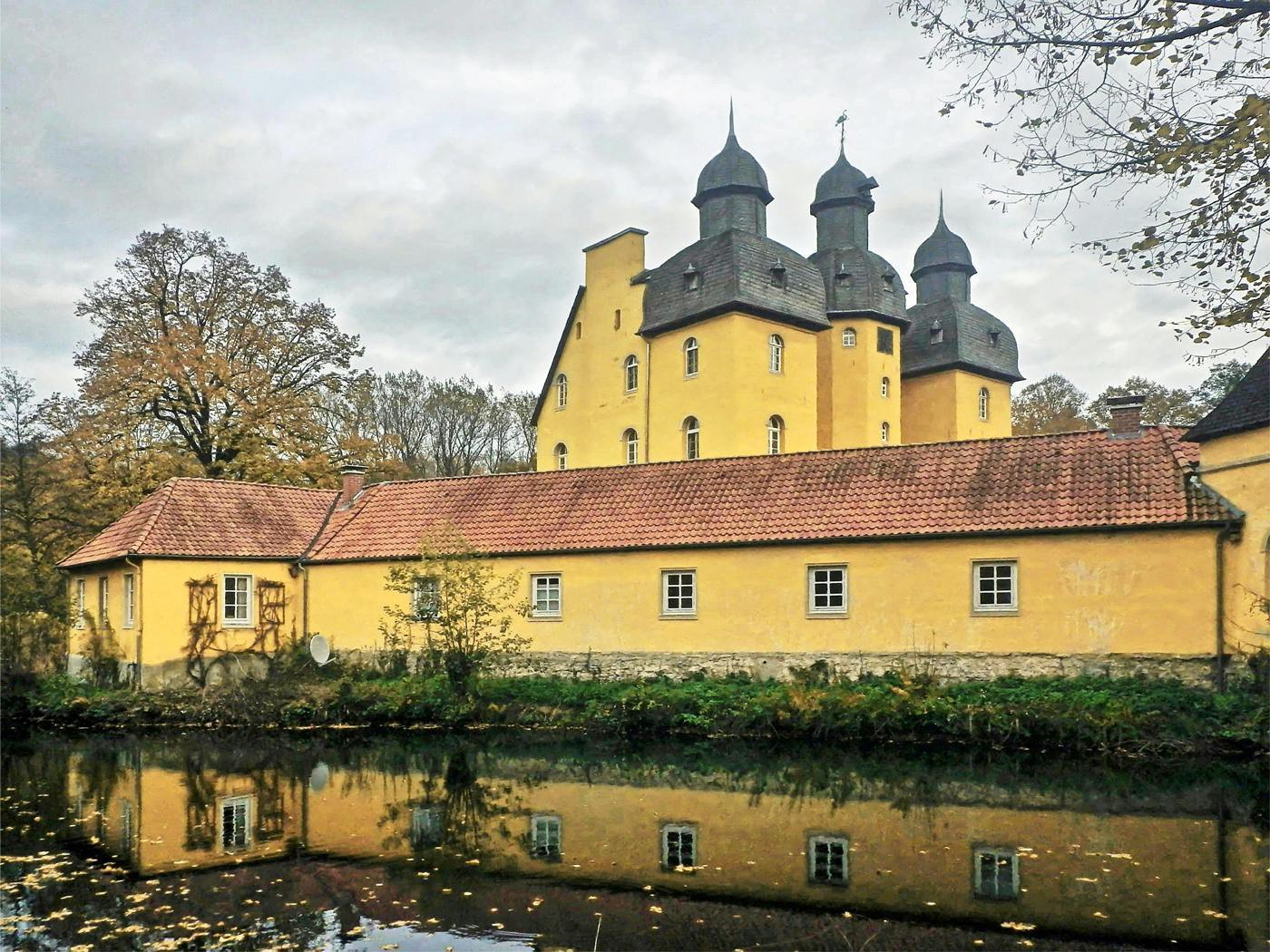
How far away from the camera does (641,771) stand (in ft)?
47.9

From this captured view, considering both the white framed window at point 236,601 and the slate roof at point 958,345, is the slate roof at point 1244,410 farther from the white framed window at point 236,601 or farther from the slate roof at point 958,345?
→ the slate roof at point 958,345

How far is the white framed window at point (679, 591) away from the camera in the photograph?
67.2 ft

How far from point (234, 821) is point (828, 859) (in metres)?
6.60

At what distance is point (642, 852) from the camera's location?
32.9 ft

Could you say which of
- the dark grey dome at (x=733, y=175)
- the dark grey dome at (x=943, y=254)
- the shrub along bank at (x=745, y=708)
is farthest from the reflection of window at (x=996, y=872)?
the dark grey dome at (x=943, y=254)

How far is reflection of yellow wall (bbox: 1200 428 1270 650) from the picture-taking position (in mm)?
16125

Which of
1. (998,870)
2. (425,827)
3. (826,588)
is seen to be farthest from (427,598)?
(998,870)

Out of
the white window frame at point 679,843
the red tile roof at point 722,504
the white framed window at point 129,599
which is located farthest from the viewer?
the white framed window at point 129,599

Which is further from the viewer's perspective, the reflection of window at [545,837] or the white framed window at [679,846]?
the reflection of window at [545,837]

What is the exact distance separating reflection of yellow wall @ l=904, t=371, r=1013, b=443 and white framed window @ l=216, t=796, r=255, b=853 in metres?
30.3

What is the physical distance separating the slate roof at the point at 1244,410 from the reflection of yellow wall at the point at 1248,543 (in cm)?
16

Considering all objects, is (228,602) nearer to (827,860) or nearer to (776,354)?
(776,354)

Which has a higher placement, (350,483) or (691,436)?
(691,436)

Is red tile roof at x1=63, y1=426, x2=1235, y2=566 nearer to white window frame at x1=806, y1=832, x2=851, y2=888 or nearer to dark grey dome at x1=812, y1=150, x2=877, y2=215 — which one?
white window frame at x1=806, y1=832, x2=851, y2=888
